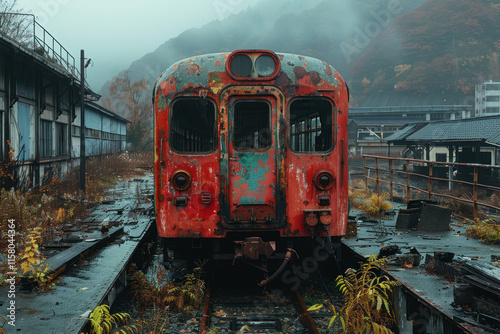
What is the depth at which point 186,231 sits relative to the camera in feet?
19.5

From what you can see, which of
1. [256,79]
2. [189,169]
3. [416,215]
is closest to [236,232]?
[189,169]

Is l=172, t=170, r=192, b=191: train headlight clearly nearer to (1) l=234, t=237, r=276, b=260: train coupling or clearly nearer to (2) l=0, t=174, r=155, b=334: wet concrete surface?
(1) l=234, t=237, r=276, b=260: train coupling

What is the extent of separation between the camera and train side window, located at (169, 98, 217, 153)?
6.04 metres

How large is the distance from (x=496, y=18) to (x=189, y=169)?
278 feet

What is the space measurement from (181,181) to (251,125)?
4.08ft

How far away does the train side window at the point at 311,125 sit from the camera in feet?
20.2

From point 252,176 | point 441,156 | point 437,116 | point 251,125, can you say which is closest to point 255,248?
point 252,176

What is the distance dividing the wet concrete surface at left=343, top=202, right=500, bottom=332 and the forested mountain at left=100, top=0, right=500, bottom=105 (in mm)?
45210

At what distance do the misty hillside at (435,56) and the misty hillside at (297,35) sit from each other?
748 inches

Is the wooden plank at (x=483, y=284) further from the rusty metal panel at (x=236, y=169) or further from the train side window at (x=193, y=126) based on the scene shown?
the train side window at (x=193, y=126)

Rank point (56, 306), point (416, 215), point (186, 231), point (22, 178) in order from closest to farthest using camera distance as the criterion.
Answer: point (56, 306)
point (186, 231)
point (416, 215)
point (22, 178)

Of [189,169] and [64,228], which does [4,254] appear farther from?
[189,169]

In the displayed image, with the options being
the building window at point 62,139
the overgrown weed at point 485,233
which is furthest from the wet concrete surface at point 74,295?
the building window at point 62,139

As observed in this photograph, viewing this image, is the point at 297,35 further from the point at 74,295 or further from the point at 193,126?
the point at 74,295
